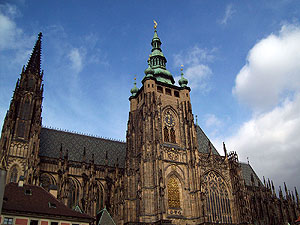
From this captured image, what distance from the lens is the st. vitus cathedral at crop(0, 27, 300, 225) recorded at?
43.1 m

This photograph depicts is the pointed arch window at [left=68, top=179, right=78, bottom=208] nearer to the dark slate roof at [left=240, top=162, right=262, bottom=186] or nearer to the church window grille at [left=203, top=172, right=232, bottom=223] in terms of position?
the church window grille at [left=203, top=172, right=232, bottom=223]

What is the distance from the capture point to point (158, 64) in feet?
192

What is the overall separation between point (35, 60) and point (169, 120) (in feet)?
90.2

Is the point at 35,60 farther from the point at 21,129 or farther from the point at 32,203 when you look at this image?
the point at 32,203

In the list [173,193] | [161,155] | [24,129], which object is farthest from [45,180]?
[173,193]

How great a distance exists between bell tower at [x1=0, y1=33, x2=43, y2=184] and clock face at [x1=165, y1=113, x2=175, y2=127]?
66.4 feet

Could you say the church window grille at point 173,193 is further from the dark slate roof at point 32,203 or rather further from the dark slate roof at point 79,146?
the dark slate roof at point 32,203

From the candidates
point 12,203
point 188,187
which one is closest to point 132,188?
point 188,187

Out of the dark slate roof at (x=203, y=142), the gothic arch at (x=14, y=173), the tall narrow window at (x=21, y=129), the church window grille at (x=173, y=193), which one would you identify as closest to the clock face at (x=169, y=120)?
the dark slate roof at (x=203, y=142)

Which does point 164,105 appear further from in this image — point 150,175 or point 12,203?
point 12,203

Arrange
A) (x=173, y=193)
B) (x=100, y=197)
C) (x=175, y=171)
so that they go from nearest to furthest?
(x=173, y=193) < (x=175, y=171) < (x=100, y=197)

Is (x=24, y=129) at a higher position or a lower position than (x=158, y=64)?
lower

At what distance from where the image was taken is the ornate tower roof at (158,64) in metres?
55.2

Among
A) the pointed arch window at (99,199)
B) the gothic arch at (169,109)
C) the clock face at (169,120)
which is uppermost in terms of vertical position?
the gothic arch at (169,109)
